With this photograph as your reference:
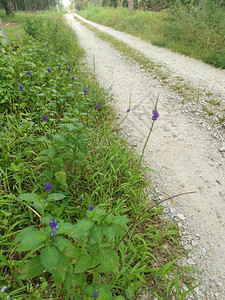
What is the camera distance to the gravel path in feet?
5.80

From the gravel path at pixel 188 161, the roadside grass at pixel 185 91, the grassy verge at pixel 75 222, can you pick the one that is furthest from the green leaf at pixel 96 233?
the roadside grass at pixel 185 91

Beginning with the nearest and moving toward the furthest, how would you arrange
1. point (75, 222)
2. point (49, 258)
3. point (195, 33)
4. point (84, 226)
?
1. point (49, 258)
2. point (84, 226)
3. point (75, 222)
4. point (195, 33)

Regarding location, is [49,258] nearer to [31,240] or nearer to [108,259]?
[31,240]

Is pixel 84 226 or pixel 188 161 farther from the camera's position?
pixel 188 161

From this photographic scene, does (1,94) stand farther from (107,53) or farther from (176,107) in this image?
(107,53)

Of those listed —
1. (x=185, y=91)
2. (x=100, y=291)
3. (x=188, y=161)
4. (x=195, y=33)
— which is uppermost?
(x=195, y=33)

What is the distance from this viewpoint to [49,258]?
0.97 meters

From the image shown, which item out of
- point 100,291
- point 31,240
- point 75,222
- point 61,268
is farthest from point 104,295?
point 75,222

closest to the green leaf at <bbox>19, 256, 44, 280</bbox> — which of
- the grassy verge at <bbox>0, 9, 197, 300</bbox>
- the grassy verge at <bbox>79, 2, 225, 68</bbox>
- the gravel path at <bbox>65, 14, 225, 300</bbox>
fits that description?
the grassy verge at <bbox>0, 9, 197, 300</bbox>

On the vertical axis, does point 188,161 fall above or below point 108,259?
below

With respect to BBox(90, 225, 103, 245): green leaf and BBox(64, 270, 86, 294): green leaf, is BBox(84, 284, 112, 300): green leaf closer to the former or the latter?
BBox(64, 270, 86, 294): green leaf

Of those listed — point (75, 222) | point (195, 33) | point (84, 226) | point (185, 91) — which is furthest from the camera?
point (195, 33)

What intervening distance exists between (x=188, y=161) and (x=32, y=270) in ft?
7.79

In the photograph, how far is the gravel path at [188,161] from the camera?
1.77 m
